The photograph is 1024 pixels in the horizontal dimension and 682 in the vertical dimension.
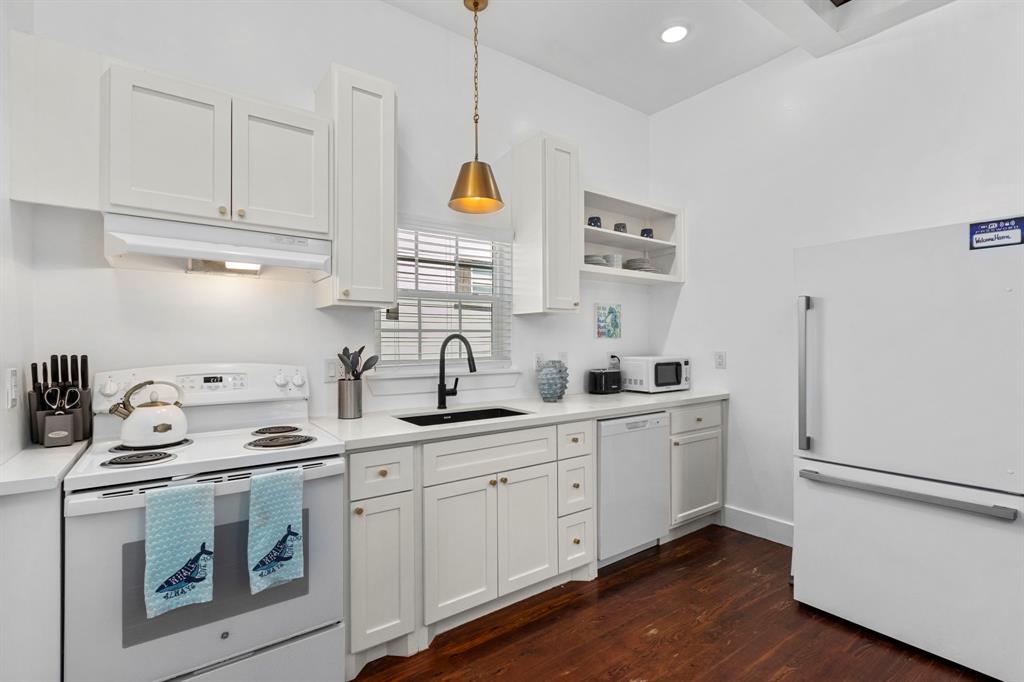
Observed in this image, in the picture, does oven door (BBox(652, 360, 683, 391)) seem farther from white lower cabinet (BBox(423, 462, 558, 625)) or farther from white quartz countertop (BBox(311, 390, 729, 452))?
white lower cabinet (BBox(423, 462, 558, 625))

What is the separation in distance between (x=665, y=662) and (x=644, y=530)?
96cm

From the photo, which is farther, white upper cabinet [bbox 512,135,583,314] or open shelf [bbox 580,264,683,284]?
open shelf [bbox 580,264,683,284]

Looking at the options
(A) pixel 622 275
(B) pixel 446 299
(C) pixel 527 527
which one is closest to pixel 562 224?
(A) pixel 622 275

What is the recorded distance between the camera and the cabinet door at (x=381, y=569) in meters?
1.92

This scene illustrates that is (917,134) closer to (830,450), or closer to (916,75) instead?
(916,75)

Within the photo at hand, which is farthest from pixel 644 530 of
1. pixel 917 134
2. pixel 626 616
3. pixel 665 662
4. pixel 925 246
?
pixel 917 134

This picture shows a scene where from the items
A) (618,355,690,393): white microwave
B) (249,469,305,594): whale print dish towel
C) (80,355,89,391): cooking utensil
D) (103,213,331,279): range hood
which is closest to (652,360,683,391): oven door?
(618,355,690,393): white microwave

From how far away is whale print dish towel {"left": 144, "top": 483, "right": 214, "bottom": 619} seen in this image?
Answer: 147cm

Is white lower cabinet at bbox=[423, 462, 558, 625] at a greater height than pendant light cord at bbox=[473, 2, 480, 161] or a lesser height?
lesser

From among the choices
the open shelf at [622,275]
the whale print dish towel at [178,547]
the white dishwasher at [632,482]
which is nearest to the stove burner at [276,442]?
the whale print dish towel at [178,547]

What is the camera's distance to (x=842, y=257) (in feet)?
7.50

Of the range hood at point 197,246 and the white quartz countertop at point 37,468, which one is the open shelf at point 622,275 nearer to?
the range hood at point 197,246

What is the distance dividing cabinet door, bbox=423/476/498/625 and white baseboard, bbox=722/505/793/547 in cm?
197

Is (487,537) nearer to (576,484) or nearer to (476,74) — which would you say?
(576,484)
